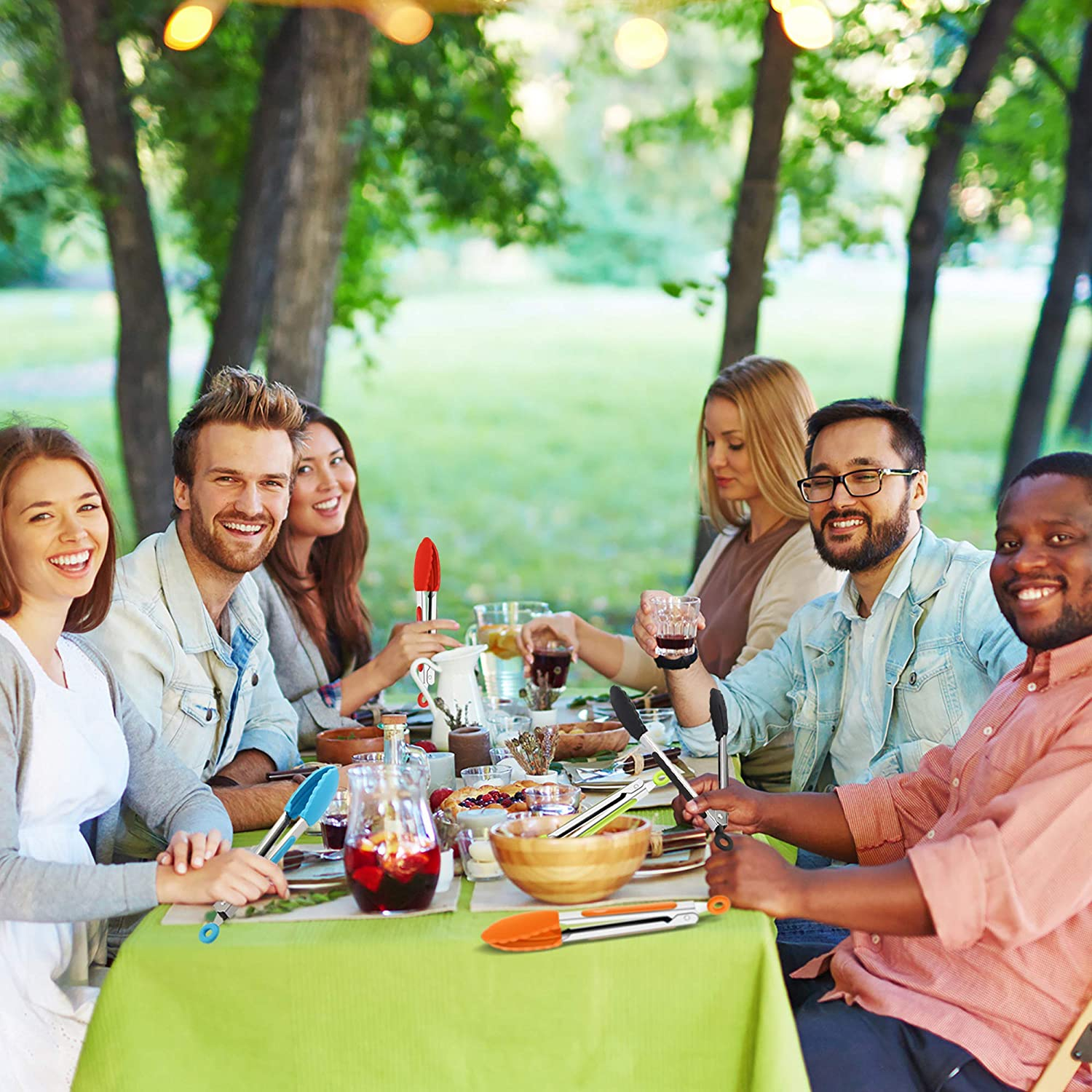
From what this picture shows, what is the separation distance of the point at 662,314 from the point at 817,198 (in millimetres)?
14974

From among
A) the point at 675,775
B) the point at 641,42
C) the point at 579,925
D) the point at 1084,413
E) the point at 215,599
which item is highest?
the point at 641,42

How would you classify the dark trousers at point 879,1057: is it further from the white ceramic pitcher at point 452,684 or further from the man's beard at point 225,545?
the man's beard at point 225,545

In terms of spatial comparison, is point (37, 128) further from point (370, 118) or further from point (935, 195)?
point (935, 195)

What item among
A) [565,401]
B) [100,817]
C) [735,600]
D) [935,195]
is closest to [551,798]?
[100,817]

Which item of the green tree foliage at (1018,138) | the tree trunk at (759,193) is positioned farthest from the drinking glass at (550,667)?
the green tree foliage at (1018,138)

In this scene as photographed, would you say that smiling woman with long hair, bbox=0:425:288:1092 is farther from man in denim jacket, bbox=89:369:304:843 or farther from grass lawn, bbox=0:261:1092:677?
grass lawn, bbox=0:261:1092:677

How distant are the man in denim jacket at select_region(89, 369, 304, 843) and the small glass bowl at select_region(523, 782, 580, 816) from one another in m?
0.75

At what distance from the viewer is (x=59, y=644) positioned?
7.97ft

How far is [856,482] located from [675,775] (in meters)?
1.02

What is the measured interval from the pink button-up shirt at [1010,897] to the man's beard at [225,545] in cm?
157

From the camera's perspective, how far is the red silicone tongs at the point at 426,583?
291 centimetres

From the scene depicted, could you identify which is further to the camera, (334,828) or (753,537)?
(753,537)

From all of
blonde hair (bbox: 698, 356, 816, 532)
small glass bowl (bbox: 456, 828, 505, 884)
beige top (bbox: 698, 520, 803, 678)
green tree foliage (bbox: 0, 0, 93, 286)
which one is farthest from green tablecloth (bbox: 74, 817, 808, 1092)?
green tree foliage (bbox: 0, 0, 93, 286)

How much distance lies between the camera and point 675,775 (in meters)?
2.32
